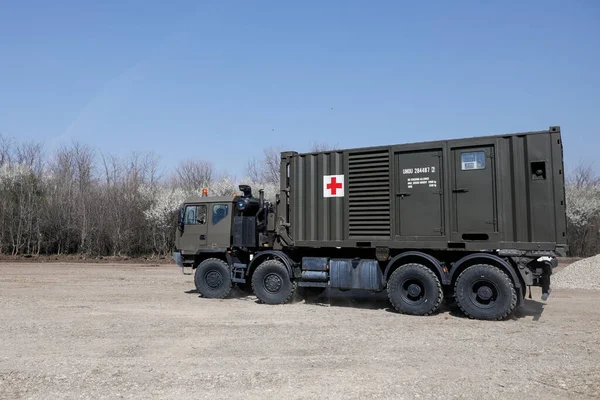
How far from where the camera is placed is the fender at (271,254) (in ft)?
36.8

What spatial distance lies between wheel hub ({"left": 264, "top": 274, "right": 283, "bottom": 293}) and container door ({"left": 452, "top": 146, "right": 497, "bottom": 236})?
4359 millimetres

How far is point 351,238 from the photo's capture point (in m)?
10.7

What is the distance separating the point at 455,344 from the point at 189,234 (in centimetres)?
786

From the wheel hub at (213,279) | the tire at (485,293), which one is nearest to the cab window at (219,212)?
the wheel hub at (213,279)

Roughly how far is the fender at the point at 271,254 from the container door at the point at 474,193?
3.98 meters

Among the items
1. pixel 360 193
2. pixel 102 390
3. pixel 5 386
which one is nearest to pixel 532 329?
pixel 360 193

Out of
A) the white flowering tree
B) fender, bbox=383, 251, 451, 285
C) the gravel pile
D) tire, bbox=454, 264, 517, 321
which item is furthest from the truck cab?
the white flowering tree

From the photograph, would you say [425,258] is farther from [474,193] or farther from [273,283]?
[273,283]

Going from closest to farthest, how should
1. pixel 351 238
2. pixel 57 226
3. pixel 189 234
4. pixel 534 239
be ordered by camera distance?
pixel 534 239 < pixel 351 238 < pixel 189 234 < pixel 57 226

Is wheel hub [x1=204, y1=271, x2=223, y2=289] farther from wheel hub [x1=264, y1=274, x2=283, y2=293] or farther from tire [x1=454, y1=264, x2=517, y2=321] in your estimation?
tire [x1=454, y1=264, x2=517, y2=321]

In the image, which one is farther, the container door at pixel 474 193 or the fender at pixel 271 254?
the fender at pixel 271 254

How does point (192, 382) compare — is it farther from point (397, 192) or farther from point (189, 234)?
point (189, 234)

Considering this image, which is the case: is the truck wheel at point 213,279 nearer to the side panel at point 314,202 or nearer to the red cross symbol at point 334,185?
the side panel at point 314,202

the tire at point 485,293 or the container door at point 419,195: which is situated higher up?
the container door at point 419,195
